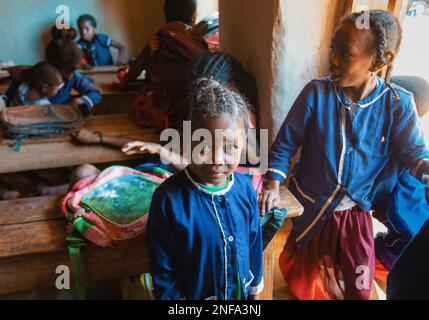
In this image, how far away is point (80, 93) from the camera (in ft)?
8.79

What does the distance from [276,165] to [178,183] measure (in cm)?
57

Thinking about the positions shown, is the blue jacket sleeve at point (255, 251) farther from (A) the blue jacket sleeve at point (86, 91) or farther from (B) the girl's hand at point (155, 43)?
(A) the blue jacket sleeve at point (86, 91)

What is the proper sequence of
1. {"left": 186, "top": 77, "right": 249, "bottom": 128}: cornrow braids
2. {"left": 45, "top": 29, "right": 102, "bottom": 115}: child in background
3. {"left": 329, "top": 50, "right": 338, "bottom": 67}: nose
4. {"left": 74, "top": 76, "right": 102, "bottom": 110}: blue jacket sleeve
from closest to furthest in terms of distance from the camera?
{"left": 186, "top": 77, "right": 249, "bottom": 128}: cornrow braids, {"left": 329, "top": 50, "right": 338, "bottom": 67}: nose, {"left": 45, "top": 29, "right": 102, "bottom": 115}: child in background, {"left": 74, "top": 76, "right": 102, "bottom": 110}: blue jacket sleeve

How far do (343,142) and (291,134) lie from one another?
0.21m

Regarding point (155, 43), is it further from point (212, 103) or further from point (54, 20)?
point (54, 20)

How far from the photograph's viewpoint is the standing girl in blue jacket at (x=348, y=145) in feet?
4.17

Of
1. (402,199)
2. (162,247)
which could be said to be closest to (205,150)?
(162,247)

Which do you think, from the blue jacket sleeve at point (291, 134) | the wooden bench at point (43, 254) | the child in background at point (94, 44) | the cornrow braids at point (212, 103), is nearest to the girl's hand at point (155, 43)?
the blue jacket sleeve at point (291, 134)

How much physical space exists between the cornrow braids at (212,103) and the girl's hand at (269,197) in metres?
0.43

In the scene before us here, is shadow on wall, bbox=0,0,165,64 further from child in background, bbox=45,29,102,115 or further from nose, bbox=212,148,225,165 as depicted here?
nose, bbox=212,148,225,165

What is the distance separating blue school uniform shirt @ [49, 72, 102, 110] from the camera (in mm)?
2568

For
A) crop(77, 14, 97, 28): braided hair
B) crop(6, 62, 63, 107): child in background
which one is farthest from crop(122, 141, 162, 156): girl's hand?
crop(77, 14, 97, 28): braided hair

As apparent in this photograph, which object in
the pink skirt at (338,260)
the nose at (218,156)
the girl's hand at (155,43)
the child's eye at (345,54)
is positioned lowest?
the pink skirt at (338,260)

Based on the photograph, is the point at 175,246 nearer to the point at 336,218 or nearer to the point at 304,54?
the point at 336,218
